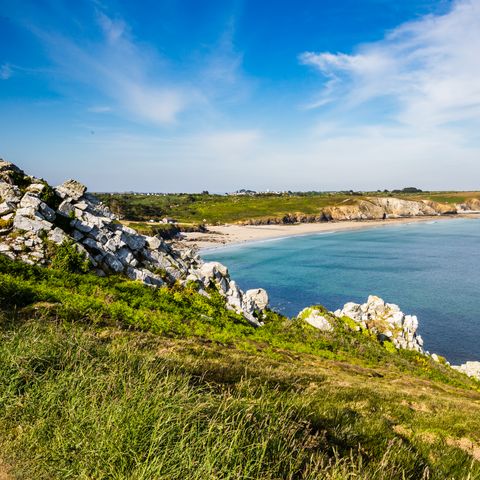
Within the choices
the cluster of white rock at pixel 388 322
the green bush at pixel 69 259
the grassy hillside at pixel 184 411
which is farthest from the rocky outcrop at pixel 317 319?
the green bush at pixel 69 259

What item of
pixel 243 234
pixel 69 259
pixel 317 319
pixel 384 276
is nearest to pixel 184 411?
pixel 69 259

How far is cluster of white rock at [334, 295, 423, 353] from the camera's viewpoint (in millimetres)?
26828

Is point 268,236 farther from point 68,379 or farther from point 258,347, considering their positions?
point 68,379

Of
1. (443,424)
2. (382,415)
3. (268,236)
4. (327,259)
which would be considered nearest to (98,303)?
(382,415)

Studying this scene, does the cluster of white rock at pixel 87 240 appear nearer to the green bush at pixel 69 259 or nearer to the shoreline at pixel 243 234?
the green bush at pixel 69 259

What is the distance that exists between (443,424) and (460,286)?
59.5 m

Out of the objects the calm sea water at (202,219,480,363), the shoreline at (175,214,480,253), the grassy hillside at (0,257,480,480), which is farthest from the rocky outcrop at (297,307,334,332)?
the shoreline at (175,214,480,253)

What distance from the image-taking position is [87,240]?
21219mm

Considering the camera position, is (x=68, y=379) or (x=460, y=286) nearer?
(x=68, y=379)

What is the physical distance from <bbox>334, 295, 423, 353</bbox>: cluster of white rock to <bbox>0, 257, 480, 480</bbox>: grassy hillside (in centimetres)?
1250

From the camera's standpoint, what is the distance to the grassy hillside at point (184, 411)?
428 centimetres

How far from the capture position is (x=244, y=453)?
452 centimetres

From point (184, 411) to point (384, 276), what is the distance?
7266cm

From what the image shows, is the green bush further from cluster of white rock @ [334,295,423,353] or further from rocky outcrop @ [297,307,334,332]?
cluster of white rock @ [334,295,423,353]
